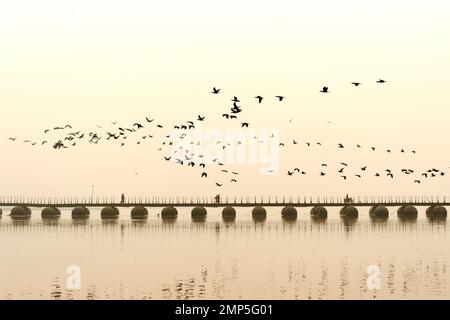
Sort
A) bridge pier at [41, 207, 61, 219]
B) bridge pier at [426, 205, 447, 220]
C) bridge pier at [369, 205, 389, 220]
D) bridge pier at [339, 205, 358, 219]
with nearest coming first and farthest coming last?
bridge pier at [339, 205, 358, 219] → bridge pier at [369, 205, 389, 220] → bridge pier at [41, 207, 61, 219] → bridge pier at [426, 205, 447, 220]

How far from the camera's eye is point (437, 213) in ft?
648

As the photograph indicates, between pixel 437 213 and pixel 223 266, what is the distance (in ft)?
452

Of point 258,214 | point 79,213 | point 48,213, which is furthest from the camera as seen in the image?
point 48,213

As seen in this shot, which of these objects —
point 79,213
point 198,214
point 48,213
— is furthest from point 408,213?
point 48,213

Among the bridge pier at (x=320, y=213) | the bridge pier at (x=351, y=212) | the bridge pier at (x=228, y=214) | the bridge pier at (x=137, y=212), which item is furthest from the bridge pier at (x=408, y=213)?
the bridge pier at (x=137, y=212)

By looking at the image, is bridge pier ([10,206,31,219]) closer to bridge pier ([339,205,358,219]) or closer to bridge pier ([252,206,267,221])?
bridge pier ([252,206,267,221])

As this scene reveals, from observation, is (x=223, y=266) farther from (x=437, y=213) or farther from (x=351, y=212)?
(x=437, y=213)

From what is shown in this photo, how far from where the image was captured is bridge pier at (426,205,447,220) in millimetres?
197375

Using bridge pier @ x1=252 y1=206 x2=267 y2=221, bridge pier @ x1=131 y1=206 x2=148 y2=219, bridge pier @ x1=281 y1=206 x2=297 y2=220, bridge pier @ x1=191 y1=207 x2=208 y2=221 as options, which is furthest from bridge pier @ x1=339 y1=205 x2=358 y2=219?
bridge pier @ x1=131 y1=206 x2=148 y2=219

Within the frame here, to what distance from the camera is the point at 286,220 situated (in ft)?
629

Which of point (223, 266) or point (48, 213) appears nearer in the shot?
point (223, 266)

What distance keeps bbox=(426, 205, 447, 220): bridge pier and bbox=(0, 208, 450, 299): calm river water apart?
253ft
